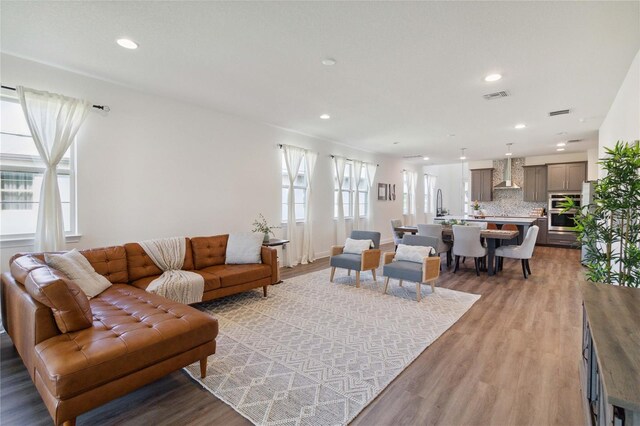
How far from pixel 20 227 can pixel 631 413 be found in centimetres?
476

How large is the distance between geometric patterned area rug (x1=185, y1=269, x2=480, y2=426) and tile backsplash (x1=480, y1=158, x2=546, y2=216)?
7.13 m

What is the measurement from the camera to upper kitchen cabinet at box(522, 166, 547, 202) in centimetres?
921

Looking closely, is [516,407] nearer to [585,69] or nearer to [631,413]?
[631,413]

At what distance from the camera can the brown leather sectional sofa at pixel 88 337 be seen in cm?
166

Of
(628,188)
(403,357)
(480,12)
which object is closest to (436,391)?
(403,357)

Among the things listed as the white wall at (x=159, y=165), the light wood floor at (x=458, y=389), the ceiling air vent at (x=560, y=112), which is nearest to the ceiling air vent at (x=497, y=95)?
the ceiling air vent at (x=560, y=112)

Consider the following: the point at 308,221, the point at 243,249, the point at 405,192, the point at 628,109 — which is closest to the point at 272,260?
the point at 243,249

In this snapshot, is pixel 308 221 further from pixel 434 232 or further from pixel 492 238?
pixel 492 238

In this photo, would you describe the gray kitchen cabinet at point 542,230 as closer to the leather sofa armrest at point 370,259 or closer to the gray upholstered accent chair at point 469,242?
the gray upholstered accent chair at point 469,242

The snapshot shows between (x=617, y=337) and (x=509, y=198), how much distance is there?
1038 centimetres

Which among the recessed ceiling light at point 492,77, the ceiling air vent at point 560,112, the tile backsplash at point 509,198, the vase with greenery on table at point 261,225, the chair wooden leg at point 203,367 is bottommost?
the chair wooden leg at point 203,367

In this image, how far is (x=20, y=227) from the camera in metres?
3.24

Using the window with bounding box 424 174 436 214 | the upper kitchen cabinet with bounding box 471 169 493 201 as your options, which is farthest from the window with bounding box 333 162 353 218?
the window with bounding box 424 174 436 214

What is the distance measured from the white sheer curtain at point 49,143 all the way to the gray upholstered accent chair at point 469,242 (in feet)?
19.0
